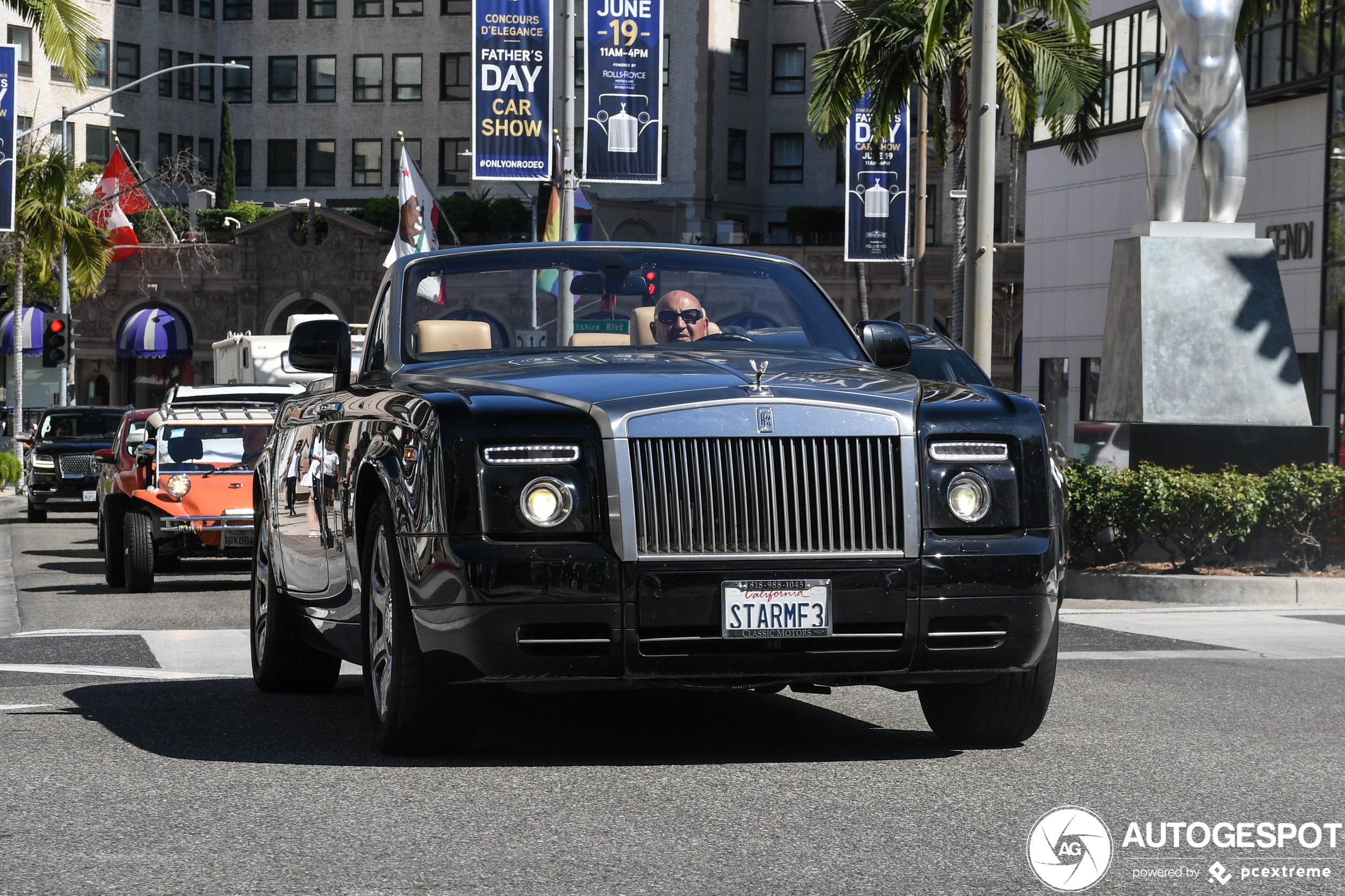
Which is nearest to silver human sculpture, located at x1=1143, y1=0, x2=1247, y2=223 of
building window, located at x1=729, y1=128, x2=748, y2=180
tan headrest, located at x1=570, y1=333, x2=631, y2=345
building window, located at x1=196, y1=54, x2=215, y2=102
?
tan headrest, located at x1=570, y1=333, x2=631, y2=345

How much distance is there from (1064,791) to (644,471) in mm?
1664

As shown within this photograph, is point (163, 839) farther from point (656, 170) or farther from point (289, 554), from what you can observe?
point (656, 170)

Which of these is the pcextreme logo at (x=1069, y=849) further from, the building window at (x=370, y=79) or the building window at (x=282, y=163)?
the building window at (x=282, y=163)

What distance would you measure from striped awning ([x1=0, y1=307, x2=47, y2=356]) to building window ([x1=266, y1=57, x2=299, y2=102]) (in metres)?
15.7

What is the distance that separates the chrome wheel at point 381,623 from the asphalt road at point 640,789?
0.82 feet

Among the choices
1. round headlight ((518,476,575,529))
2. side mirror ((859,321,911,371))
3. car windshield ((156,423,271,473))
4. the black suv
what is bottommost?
the black suv

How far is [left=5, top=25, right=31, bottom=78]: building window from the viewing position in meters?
73.9

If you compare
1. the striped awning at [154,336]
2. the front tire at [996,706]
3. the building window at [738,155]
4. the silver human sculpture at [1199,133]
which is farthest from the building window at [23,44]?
the front tire at [996,706]

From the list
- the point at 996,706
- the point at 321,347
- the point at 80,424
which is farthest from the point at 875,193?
the point at 996,706

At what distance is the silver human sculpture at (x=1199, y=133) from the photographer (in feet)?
67.9

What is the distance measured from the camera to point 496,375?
23.7ft

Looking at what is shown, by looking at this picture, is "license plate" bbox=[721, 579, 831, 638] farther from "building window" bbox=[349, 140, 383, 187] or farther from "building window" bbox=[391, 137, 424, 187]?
"building window" bbox=[349, 140, 383, 187]

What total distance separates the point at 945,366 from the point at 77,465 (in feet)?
63.9

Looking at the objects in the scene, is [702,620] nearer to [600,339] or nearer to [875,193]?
[600,339]
